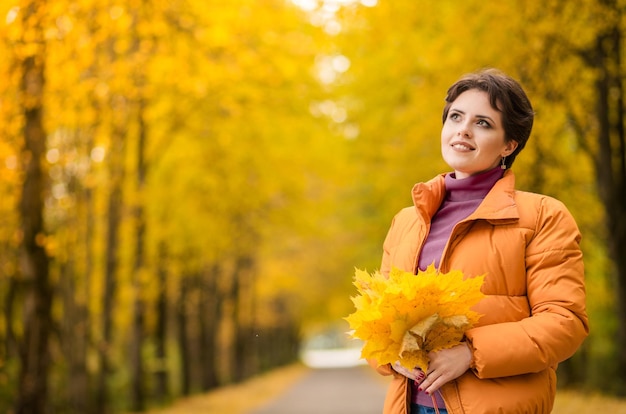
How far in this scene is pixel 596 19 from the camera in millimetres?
10617

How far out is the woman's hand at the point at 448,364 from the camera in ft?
8.43

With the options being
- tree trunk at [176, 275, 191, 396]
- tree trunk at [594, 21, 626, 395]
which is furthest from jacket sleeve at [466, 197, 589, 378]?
tree trunk at [176, 275, 191, 396]

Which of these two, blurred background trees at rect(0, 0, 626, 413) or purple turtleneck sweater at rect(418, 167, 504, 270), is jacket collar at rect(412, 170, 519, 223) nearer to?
purple turtleneck sweater at rect(418, 167, 504, 270)

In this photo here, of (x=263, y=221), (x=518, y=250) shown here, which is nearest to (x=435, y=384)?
(x=518, y=250)

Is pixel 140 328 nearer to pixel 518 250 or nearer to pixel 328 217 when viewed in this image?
pixel 328 217

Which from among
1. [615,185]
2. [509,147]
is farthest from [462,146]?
[615,185]

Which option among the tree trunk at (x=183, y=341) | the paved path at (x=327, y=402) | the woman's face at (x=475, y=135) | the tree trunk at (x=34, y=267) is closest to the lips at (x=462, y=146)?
the woman's face at (x=475, y=135)

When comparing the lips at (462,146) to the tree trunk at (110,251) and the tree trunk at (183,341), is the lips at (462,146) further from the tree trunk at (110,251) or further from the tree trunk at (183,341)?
the tree trunk at (183,341)

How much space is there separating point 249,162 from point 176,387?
816 centimetres

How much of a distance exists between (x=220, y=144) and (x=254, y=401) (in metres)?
6.70

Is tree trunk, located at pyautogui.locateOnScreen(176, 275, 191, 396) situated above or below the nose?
below

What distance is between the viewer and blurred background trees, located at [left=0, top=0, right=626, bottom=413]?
34.2 feet

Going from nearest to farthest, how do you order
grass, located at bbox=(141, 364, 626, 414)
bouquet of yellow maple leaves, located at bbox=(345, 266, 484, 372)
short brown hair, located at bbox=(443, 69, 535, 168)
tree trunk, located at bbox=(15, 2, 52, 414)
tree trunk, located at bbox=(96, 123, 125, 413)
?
bouquet of yellow maple leaves, located at bbox=(345, 266, 484, 372) → short brown hair, located at bbox=(443, 69, 535, 168) → tree trunk, located at bbox=(15, 2, 52, 414) → grass, located at bbox=(141, 364, 626, 414) → tree trunk, located at bbox=(96, 123, 125, 413)

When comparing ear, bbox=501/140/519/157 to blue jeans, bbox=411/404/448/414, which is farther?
ear, bbox=501/140/519/157
